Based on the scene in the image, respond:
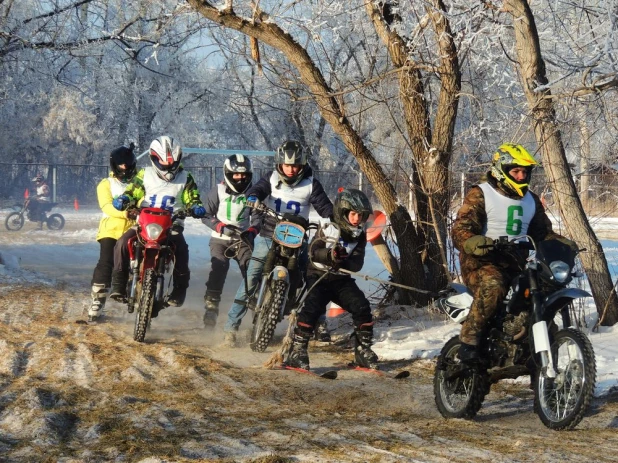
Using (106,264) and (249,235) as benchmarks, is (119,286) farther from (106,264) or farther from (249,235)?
(249,235)

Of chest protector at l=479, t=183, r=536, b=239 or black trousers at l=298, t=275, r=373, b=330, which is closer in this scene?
chest protector at l=479, t=183, r=536, b=239

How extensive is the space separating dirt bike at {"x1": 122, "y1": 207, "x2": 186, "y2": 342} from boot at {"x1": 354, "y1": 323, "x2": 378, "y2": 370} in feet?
7.36

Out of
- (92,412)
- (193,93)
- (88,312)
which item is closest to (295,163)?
(88,312)

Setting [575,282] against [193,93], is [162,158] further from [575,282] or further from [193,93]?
[193,93]

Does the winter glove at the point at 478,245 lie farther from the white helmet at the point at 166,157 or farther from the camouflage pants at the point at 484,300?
the white helmet at the point at 166,157

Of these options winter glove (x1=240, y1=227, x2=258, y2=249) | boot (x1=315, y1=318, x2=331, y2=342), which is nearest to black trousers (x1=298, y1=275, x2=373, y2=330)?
boot (x1=315, y1=318, x2=331, y2=342)

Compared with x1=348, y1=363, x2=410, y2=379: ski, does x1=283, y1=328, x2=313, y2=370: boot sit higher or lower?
higher

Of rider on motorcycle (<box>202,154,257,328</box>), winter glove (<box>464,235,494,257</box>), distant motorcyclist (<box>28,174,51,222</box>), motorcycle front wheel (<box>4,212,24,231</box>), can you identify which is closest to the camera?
winter glove (<box>464,235,494,257</box>)

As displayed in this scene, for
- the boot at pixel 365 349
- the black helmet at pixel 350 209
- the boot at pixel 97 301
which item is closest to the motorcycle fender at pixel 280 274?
the black helmet at pixel 350 209

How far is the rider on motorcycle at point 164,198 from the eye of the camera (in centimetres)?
1000

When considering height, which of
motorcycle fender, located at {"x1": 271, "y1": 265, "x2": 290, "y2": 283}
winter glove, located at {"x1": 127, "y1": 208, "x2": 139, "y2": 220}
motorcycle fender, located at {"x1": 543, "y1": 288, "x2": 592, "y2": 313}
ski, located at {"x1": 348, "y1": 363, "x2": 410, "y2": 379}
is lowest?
ski, located at {"x1": 348, "y1": 363, "x2": 410, "y2": 379}

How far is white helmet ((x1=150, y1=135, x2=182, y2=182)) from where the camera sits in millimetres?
9984

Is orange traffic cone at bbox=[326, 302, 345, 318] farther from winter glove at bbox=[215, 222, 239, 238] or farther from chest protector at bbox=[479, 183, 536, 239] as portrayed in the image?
chest protector at bbox=[479, 183, 536, 239]

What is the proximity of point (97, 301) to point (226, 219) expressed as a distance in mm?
1759
